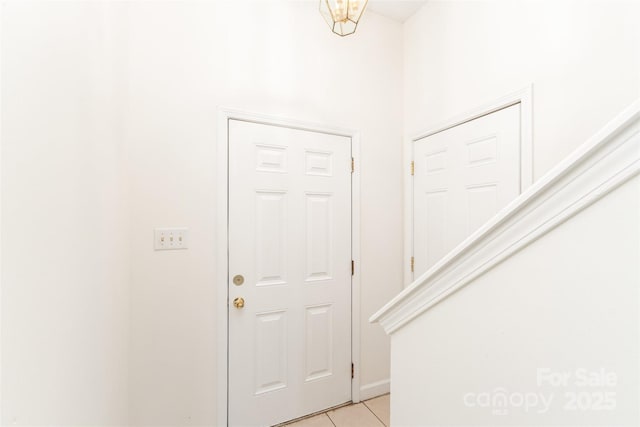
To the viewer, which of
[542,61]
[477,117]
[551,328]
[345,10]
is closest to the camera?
[551,328]

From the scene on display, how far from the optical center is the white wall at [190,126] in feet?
5.12

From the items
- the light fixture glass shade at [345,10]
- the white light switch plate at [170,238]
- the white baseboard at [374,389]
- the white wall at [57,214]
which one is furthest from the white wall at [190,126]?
the white baseboard at [374,389]

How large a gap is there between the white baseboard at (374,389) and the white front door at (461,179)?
88 cm

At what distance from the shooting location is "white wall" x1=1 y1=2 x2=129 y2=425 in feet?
1.56

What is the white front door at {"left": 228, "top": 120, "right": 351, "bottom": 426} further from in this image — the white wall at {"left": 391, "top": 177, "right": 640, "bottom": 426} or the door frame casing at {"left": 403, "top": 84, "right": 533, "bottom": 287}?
the white wall at {"left": 391, "top": 177, "right": 640, "bottom": 426}

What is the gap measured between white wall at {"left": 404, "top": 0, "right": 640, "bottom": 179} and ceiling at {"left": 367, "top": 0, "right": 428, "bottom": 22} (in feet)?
0.25

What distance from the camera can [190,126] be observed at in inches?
65.8

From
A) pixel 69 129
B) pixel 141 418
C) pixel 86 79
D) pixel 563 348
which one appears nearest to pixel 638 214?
pixel 563 348

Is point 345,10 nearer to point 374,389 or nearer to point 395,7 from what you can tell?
point 395,7

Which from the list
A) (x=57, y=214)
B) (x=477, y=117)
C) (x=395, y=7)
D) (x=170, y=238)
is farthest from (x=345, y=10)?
(x=170, y=238)

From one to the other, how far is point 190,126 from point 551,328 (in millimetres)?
1797

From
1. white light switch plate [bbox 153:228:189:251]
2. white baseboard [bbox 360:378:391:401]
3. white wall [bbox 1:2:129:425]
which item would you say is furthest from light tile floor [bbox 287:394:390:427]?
white light switch plate [bbox 153:228:189:251]

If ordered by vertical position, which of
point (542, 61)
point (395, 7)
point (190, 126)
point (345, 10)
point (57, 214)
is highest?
point (395, 7)

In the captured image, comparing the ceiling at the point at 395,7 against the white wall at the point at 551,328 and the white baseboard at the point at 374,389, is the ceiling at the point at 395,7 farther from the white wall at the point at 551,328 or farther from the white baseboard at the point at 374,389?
the white baseboard at the point at 374,389
